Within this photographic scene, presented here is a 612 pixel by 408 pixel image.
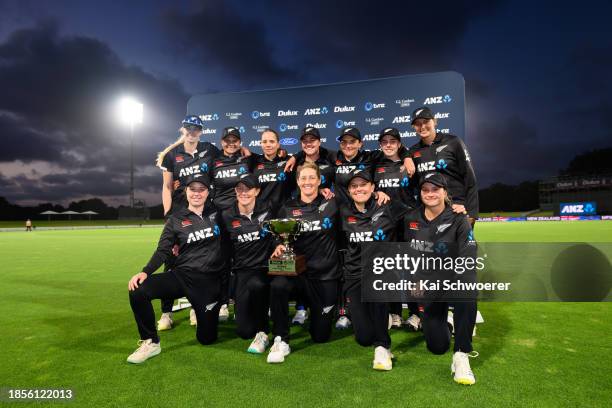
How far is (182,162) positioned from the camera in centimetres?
536

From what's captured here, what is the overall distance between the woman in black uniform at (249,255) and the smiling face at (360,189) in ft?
3.73

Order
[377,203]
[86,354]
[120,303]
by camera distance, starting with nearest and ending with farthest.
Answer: [86,354]
[377,203]
[120,303]

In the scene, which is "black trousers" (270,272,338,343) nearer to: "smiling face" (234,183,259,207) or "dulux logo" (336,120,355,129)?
"smiling face" (234,183,259,207)

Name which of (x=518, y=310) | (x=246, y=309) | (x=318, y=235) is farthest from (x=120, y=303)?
(x=518, y=310)

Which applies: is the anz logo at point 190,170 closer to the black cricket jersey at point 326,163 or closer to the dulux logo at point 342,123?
the black cricket jersey at point 326,163

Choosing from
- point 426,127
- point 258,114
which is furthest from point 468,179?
point 258,114

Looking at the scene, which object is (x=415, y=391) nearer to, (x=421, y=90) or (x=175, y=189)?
(x=175, y=189)

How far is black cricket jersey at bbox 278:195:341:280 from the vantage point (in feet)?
14.1

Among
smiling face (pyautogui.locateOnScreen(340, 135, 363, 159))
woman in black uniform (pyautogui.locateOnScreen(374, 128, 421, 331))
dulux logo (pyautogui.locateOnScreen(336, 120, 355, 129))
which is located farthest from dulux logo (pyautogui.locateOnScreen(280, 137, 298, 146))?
woman in black uniform (pyautogui.locateOnScreen(374, 128, 421, 331))

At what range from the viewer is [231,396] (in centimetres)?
293

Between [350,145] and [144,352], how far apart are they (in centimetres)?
339

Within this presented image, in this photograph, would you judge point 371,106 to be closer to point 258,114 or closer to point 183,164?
point 258,114

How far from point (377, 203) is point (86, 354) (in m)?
3.58

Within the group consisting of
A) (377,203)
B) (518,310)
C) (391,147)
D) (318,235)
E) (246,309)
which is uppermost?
(391,147)
